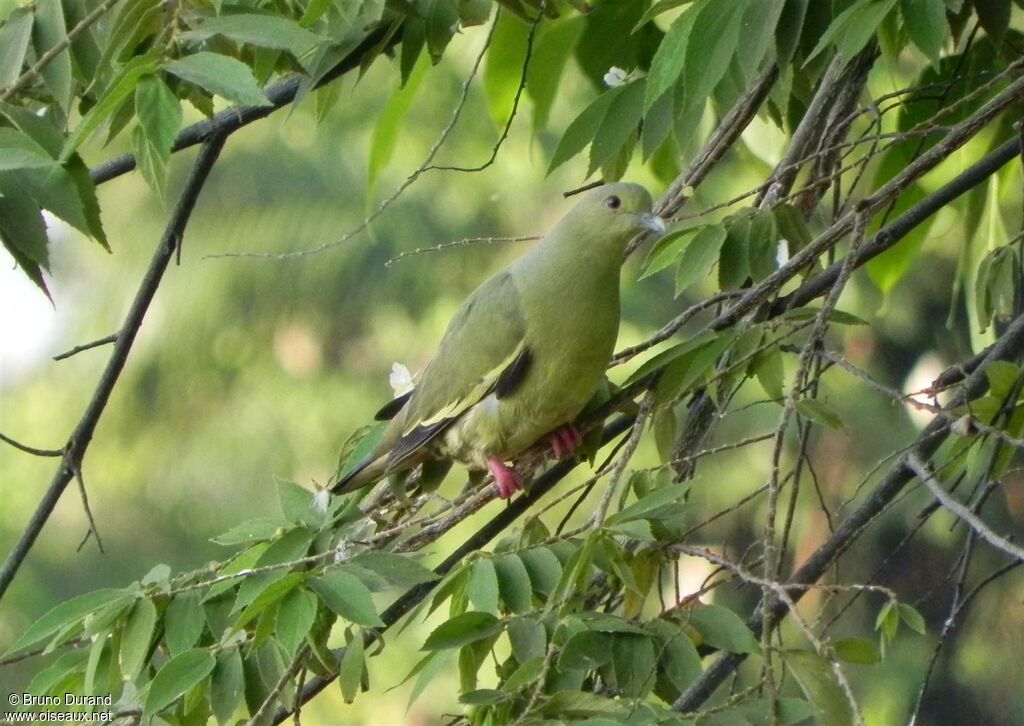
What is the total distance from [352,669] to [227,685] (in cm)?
19

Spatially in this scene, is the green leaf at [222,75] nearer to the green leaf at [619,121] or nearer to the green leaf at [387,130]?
the green leaf at [619,121]

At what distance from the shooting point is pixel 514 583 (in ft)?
5.71

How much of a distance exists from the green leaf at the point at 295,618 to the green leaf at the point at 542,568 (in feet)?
1.00

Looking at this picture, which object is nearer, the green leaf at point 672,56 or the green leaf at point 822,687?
the green leaf at point 822,687

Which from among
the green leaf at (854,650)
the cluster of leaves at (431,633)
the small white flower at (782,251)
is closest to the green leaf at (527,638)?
the cluster of leaves at (431,633)

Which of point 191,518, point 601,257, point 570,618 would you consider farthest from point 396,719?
point 570,618

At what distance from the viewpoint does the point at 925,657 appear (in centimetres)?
550

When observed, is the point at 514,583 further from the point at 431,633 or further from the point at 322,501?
the point at 322,501

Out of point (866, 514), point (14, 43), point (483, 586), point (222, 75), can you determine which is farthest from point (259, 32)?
point (866, 514)

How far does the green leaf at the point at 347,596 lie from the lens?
164cm

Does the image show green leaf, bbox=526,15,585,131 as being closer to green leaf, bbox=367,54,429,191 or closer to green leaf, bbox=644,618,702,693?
green leaf, bbox=367,54,429,191

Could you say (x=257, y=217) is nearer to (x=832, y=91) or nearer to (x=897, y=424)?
(x=897, y=424)

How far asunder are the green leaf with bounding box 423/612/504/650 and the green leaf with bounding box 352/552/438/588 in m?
0.16

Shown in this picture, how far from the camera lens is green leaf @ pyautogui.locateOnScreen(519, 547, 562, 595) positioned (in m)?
1.77
